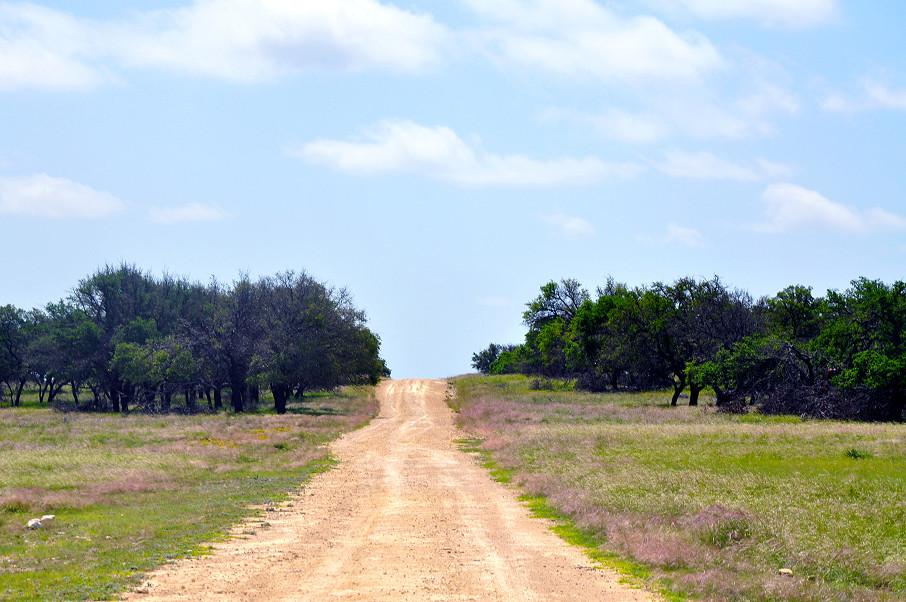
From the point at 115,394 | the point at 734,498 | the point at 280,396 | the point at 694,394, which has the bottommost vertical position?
the point at 734,498

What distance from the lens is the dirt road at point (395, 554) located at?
10531 mm

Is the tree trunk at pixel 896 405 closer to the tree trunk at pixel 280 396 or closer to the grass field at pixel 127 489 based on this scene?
the grass field at pixel 127 489

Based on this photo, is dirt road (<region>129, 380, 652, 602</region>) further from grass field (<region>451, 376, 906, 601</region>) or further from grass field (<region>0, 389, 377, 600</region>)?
grass field (<region>451, 376, 906, 601</region>)

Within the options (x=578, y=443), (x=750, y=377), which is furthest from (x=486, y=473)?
(x=750, y=377)

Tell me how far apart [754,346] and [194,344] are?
3909 cm

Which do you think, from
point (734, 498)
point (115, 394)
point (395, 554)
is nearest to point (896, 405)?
point (734, 498)

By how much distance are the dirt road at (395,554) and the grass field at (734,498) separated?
1143 millimetres

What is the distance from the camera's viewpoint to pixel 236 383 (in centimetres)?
5681

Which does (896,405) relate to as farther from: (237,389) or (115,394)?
(115,394)

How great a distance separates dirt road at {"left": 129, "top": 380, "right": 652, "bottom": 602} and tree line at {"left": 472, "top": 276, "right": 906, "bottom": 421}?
27.1 metres

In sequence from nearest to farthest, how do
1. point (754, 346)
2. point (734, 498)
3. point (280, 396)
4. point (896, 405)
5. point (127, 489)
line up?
point (734, 498)
point (127, 489)
point (896, 405)
point (754, 346)
point (280, 396)

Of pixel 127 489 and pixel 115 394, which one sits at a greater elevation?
pixel 115 394

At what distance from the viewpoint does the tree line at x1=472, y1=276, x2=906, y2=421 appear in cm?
4156

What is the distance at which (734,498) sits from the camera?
17.0 metres
